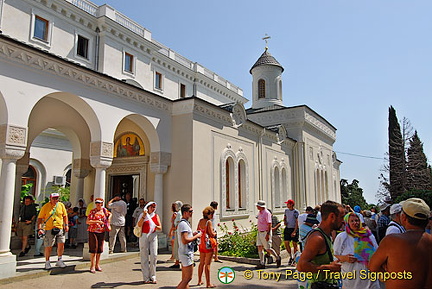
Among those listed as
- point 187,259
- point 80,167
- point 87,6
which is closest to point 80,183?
point 80,167

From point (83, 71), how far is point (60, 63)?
692 mm

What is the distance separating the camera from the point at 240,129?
14922 mm

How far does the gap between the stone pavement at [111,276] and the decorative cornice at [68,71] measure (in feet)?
15.7

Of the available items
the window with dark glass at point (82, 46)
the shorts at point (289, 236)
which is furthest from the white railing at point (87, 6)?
the shorts at point (289, 236)

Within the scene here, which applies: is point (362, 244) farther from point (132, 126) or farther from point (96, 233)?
point (132, 126)

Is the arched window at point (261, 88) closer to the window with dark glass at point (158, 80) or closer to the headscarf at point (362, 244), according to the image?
the window with dark glass at point (158, 80)

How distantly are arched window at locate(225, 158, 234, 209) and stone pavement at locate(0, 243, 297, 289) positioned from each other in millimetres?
4873

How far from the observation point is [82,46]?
1867cm

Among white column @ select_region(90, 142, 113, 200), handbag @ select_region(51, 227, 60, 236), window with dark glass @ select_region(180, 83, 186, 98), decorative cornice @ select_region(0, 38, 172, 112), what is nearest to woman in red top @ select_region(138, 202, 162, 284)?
handbag @ select_region(51, 227, 60, 236)

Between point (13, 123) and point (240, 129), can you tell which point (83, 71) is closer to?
point (13, 123)

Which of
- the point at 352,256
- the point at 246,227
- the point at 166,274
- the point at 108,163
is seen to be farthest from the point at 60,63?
the point at 246,227

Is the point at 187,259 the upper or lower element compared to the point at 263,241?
upper

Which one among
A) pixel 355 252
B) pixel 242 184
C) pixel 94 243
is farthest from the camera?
pixel 242 184

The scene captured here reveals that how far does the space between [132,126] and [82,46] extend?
352 inches
